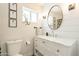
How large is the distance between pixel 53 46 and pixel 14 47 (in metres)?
0.54

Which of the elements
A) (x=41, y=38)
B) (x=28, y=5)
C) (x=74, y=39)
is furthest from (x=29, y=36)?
(x=74, y=39)

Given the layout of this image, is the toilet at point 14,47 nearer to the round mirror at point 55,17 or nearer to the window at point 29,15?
→ the window at point 29,15

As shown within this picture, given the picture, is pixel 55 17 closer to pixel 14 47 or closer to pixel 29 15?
pixel 29 15

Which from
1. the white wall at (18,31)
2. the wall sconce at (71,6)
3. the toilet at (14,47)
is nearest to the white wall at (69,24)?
the wall sconce at (71,6)

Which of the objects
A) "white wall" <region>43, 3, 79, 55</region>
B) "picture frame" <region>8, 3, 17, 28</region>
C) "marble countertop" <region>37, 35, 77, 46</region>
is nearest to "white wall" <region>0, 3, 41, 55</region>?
"picture frame" <region>8, 3, 17, 28</region>

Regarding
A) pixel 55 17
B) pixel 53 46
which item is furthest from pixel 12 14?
pixel 53 46

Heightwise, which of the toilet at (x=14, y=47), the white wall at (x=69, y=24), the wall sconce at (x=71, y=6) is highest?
Result: the wall sconce at (x=71, y=6)

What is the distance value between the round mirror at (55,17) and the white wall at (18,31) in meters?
0.18

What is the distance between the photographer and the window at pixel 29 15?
1.24m

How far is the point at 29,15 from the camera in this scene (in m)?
1.26

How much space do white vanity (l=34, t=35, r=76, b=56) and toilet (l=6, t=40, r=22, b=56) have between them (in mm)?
237

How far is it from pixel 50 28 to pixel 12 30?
1.72 feet

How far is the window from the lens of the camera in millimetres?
1242

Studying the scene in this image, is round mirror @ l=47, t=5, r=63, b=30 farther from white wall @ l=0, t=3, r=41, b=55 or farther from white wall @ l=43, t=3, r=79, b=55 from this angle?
white wall @ l=0, t=3, r=41, b=55
